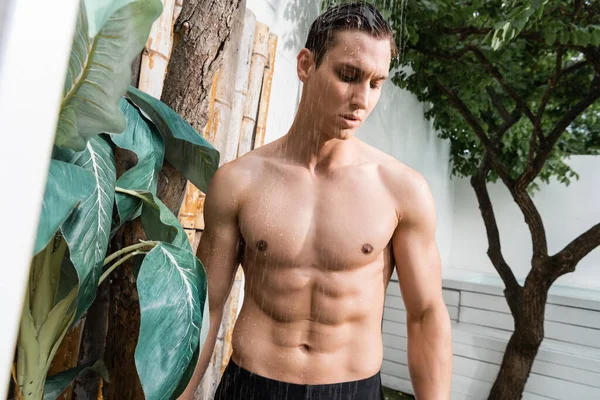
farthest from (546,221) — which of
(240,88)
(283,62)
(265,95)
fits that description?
(240,88)

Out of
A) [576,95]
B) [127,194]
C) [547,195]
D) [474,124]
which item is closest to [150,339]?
[127,194]

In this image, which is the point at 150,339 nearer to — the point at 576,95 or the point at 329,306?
the point at 329,306

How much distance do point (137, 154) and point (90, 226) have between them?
0.18 metres

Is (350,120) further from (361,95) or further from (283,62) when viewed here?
(283,62)

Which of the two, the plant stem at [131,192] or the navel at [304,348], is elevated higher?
the plant stem at [131,192]

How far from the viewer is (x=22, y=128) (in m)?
0.19

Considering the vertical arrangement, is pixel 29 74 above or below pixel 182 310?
above

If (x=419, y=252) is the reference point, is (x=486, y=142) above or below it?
above

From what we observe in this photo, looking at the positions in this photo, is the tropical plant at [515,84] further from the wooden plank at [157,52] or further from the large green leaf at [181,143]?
the large green leaf at [181,143]

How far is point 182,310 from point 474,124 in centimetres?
264

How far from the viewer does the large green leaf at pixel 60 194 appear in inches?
14.7

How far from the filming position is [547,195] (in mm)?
4523

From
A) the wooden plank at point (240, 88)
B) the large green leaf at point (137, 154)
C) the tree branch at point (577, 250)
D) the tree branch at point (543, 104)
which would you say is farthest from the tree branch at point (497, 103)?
the large green leaf at point (137, 154)

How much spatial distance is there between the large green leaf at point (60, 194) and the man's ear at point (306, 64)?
1.22 feet
